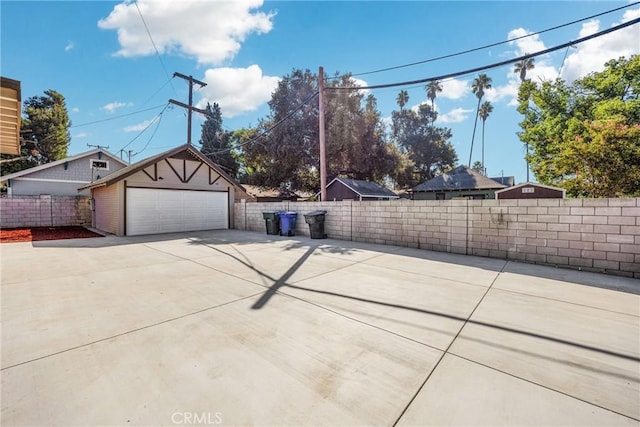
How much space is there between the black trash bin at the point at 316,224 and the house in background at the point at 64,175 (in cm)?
1652

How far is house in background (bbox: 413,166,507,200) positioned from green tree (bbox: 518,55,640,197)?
3135 mm

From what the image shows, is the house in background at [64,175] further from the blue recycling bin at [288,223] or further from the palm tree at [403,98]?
the palm tree at [403,98]

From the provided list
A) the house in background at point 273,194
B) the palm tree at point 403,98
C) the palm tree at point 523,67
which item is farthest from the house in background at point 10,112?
the palm tree at point 523,67

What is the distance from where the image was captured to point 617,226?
5129mm

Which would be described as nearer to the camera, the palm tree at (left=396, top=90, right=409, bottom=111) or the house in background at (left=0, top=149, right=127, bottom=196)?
the house in background at (left=0, top=149, right=127, bottom=196)

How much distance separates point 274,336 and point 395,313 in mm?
1479

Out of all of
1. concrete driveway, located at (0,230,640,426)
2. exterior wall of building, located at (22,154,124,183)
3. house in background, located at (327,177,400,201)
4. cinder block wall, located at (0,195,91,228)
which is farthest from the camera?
house in background, located at (327,177,400,201)

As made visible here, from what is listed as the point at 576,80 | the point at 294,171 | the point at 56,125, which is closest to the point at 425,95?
the point at 576,80

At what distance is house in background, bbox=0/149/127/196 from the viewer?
15.9m

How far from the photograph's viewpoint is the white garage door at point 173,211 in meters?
11.3

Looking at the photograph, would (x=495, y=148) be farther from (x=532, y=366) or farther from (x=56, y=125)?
(x=56, y=125)

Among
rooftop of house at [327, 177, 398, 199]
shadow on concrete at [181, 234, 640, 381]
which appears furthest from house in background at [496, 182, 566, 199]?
shadow on concrete at [181, 234, 640, 381]

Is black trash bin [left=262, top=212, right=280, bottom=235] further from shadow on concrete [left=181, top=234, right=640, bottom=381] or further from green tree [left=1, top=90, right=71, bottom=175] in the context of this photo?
green tree [left=1, top=90, right=71, bottom=175]

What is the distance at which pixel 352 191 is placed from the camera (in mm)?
19172
